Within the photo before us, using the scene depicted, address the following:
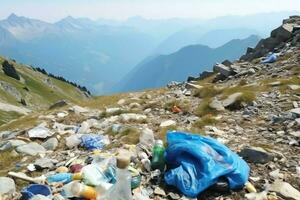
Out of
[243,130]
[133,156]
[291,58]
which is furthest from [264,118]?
[291,58]

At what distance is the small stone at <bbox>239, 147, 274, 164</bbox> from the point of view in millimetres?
10141

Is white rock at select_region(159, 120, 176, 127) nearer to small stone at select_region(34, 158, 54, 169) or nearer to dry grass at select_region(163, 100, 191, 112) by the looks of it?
dry grass at select_region(163, 100, 191, 112)

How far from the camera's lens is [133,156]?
10008mm

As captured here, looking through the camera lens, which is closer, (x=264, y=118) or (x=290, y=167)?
(x=290, y=167)

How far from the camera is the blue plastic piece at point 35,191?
8312 mm

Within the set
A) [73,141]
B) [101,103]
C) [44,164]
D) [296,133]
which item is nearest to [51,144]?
[73,141]

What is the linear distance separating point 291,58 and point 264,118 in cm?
1559

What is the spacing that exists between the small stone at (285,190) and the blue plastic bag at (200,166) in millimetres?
570

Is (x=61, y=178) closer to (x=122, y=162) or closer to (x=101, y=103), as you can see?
(x=122, y=162)

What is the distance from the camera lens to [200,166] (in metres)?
8.70

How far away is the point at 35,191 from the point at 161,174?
2.55 meters

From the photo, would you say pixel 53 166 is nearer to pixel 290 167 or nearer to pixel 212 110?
pixel 290 167

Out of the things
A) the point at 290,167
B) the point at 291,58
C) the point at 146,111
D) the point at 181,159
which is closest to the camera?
the point at 181,159

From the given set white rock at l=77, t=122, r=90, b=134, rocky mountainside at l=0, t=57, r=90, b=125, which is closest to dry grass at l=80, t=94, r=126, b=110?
white rock at l=77, t=122, r=90, b=134
